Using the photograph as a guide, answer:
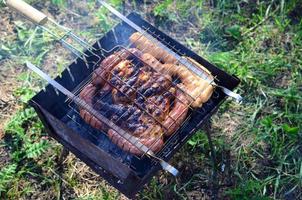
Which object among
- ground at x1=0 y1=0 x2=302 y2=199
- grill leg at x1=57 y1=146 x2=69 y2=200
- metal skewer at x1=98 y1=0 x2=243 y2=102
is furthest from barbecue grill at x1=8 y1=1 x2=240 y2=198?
ground at x1=0 y1=0 x2=302 y2=199

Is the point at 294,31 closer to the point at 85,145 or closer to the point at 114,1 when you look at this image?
the point at 114,1

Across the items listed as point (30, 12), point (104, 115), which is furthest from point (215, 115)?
point (30, 12)

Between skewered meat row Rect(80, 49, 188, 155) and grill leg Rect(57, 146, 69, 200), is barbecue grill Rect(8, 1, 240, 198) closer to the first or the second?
skewered meat row Rect(80, 49, 188, 155)

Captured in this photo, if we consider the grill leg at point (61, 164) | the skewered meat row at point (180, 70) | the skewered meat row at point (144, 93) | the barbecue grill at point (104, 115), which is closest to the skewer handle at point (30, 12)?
the barbecue grill at point (104, 115)

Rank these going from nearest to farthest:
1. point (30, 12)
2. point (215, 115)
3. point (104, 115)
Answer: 1. point (104, 115)
2. point (30, 12)
3. point (215, 115)

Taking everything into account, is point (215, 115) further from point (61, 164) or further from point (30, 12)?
point (30, 12)

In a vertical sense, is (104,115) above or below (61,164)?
above
